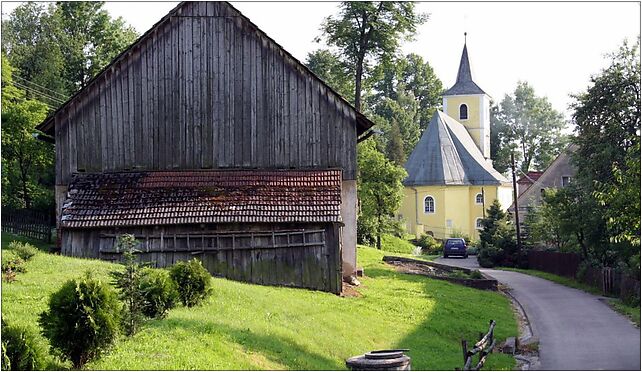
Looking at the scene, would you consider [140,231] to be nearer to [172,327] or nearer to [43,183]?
[172,327]

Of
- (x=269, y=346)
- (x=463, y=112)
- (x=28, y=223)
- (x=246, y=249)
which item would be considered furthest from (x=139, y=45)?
(x=463, y=112)

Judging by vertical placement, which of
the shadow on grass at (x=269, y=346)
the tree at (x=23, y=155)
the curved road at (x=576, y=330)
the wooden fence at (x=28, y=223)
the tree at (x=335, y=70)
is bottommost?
the curved road at (x=576, y=330)

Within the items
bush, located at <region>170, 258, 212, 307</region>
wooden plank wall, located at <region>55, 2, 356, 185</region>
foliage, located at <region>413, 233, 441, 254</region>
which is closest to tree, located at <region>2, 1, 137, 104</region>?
wooden plank wall, located at <region>55, 2, 356, 185</region>

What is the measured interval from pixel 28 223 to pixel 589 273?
23557mm

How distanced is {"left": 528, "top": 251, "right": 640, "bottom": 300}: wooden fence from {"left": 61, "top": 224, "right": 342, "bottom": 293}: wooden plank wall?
1219 cm

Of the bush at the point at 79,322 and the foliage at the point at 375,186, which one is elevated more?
the foliage at the point at 375,186

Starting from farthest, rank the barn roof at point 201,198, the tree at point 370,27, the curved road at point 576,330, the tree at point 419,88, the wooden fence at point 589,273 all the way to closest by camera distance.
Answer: the tree at point 419,88 → the tree at point 370,27 → the wooden fence at point 589,273 → the barn roof at point 201,198 → the curved road at point 576,330

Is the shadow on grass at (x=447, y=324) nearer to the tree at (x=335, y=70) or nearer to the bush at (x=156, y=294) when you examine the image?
the bush at (x=156, y=294)

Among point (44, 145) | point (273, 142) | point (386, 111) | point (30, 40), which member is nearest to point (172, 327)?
point (273, 142)

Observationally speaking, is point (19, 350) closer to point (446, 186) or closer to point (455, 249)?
point (455, 249)

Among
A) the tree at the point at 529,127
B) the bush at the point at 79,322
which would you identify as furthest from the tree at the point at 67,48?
the tree at the point at 529,127

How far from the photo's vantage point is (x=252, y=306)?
18.5 metres

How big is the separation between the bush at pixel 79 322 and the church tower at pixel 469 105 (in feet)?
232

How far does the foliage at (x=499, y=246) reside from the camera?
49.3 meters
